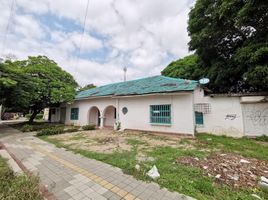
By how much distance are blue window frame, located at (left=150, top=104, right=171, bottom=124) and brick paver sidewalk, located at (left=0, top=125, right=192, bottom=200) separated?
18.5 feet

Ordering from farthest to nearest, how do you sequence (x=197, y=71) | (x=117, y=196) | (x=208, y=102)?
(x=197, y=71), (x=208, y=102), (x=117, y=196)

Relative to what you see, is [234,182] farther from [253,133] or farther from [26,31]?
[26,31]

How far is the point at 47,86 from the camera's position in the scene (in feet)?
39.7

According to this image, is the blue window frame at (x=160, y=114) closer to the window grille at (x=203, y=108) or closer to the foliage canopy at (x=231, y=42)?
the window grille at (x=203, y=108)

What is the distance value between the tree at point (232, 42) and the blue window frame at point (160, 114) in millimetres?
4681

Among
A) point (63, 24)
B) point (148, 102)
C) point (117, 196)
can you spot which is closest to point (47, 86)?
point (63, 24)

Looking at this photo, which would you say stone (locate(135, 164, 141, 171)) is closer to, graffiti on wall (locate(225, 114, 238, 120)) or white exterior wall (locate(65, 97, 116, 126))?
graffiti on wall (locate(225, 114, 238, 120))

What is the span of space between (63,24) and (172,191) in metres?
9.76

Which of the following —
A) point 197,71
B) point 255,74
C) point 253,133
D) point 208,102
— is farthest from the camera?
point 197,71

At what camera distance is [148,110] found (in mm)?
9438

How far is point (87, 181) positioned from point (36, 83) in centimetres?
1121

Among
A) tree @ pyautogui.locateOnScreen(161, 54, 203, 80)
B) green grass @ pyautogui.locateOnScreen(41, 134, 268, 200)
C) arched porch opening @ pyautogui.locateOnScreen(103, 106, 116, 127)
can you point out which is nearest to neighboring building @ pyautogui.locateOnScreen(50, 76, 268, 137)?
arched porch opening @ pyautogui.locateOnScreen(103, 106, 116, 127)

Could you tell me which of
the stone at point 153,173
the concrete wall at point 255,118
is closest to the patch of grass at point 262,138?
the concrete wall at point 255,118

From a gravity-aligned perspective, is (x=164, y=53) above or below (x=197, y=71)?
above
